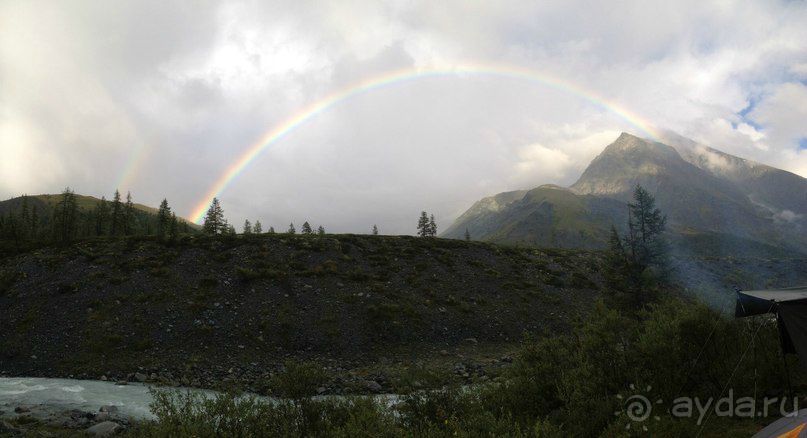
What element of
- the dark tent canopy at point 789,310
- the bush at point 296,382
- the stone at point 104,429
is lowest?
the stone at point 104,429

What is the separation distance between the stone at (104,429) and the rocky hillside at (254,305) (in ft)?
29.0

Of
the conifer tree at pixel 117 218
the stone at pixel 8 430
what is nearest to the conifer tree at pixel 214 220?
the conifer tree at pixel 117 218

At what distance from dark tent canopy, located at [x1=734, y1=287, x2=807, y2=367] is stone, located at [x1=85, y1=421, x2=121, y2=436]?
24376 mm

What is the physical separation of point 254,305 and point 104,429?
19382 mm

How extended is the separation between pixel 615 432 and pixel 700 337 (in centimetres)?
810

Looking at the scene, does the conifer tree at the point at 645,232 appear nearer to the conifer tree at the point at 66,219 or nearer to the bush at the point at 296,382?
the bush at the point at 296,382

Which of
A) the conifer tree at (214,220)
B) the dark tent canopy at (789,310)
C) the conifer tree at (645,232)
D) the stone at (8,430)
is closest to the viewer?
the dark tent canopy at (789,310)

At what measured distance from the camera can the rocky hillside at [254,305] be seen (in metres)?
28.5

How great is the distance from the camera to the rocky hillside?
2852 centimetres

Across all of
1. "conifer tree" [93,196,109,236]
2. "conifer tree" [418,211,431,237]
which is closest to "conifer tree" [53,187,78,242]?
"conifer tree" [93,196,109,236]

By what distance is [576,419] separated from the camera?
449 inches

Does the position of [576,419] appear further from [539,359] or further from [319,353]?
[319,353]

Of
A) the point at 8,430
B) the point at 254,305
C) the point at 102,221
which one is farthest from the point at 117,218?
the point at 8,430

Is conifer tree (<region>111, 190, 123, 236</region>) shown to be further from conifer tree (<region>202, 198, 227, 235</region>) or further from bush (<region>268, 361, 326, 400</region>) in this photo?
bush (<region>268, 361, 326, 400</region>)
